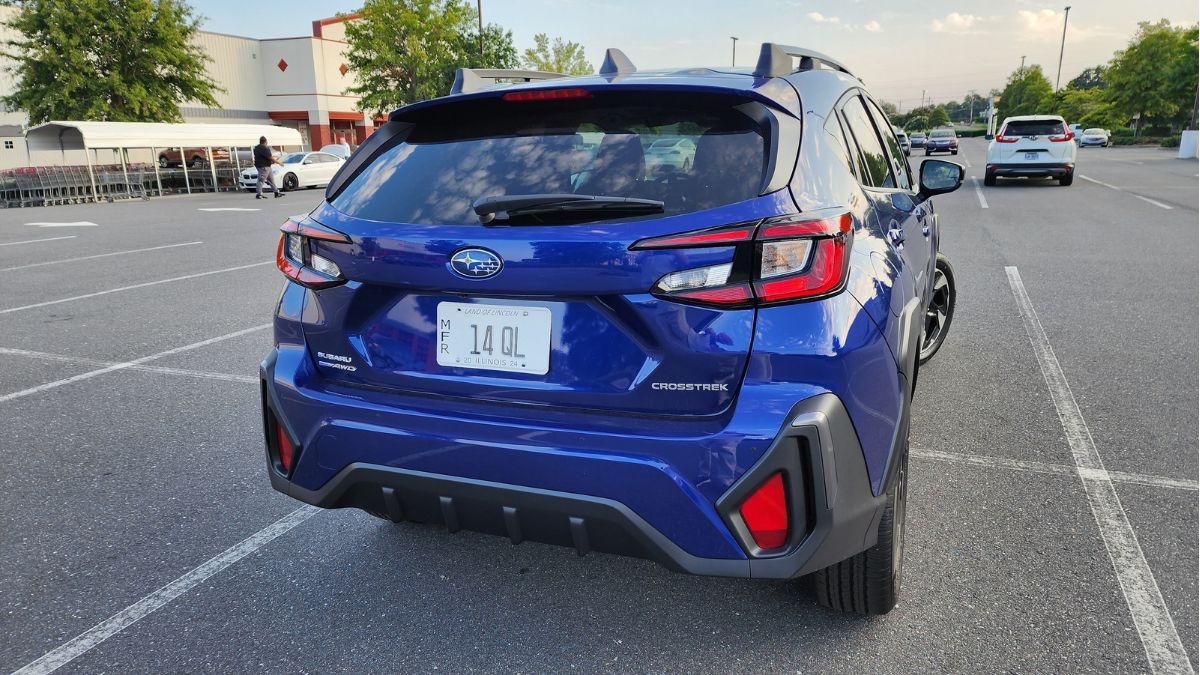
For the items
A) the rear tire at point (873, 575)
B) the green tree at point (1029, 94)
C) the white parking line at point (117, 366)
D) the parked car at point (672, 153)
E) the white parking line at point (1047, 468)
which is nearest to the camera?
the parked car at point (672, 153)

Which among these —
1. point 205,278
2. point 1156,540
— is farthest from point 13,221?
point 1156,540

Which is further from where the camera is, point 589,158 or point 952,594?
point 952,594

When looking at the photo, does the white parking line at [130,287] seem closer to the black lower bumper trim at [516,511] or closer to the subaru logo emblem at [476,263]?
the black lower bumper trim at [516,511]

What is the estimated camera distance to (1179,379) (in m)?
4.78

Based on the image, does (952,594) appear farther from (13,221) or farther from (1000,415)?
(13,221)

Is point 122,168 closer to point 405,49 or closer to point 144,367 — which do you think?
point 405,49

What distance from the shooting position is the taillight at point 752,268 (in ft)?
6.22

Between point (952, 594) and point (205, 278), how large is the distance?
8669mm

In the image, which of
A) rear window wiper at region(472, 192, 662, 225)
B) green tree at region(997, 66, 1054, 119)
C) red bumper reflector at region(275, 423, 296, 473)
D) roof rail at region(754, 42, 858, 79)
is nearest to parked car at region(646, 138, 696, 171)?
rear window wiper at region(472, 192, 662, 225)

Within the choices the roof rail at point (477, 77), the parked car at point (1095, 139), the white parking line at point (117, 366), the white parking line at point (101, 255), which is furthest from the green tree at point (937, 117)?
the roof rail at point (477, 77)

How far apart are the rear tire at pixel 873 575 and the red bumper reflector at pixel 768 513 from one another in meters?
0.37

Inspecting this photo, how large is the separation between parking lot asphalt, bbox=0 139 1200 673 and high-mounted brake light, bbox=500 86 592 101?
1573 millimetres

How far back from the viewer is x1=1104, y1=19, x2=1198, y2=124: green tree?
61719 millimetres

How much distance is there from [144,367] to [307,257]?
378 cm
